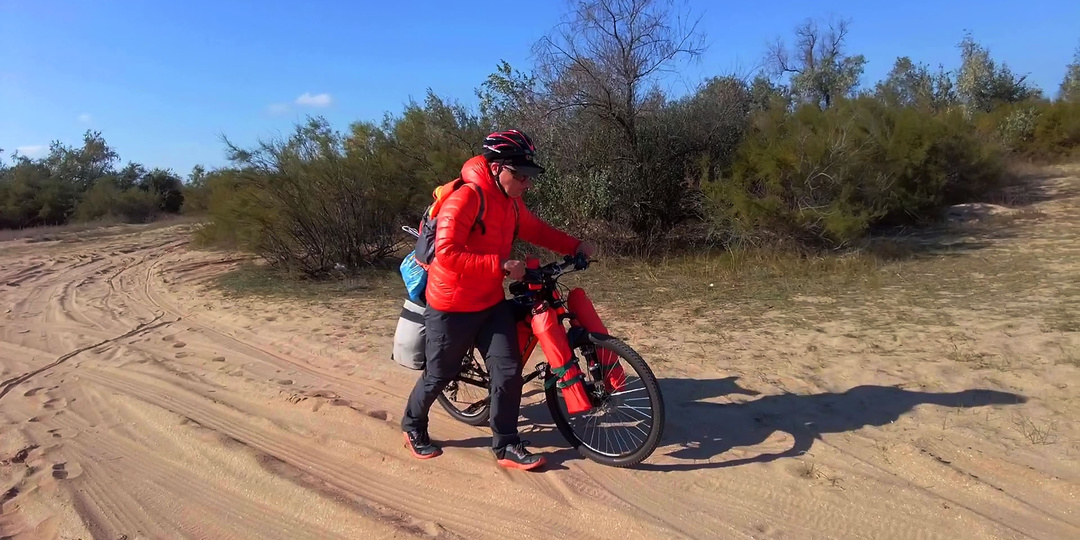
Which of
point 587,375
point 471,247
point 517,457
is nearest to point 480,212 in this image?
point 471,247

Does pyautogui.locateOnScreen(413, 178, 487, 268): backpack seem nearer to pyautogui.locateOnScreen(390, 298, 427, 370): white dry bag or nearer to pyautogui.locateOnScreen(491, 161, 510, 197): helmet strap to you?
pyautogui.locateOnScreen(491, 161, 510, 197): helmet strap

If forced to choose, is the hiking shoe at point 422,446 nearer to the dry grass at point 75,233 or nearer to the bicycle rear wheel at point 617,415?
the bicycle rear wheel at point 617,415

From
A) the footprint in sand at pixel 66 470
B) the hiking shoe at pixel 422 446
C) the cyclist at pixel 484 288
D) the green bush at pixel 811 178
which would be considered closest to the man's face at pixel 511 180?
the cyclist at pixel 484 288

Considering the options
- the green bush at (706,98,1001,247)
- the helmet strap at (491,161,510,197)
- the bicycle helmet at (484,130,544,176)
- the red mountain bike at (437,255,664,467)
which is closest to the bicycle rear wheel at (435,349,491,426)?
the red mountain bike at (437,255,664,467)

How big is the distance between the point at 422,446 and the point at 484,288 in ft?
3.46

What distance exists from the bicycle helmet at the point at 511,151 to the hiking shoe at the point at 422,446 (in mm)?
1623

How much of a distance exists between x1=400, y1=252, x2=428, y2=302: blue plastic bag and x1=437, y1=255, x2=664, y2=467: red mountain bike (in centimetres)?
51

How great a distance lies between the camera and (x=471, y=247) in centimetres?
372

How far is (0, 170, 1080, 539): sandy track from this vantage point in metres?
3.34

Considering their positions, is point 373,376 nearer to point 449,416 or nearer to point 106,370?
point 449,416

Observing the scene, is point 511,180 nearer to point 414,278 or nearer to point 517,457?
point 414,278

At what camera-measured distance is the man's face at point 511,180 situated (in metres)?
3.74

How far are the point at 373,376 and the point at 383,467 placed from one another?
1.75 meters

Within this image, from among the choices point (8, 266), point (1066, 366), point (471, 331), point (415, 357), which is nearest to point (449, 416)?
point (415, 357)
